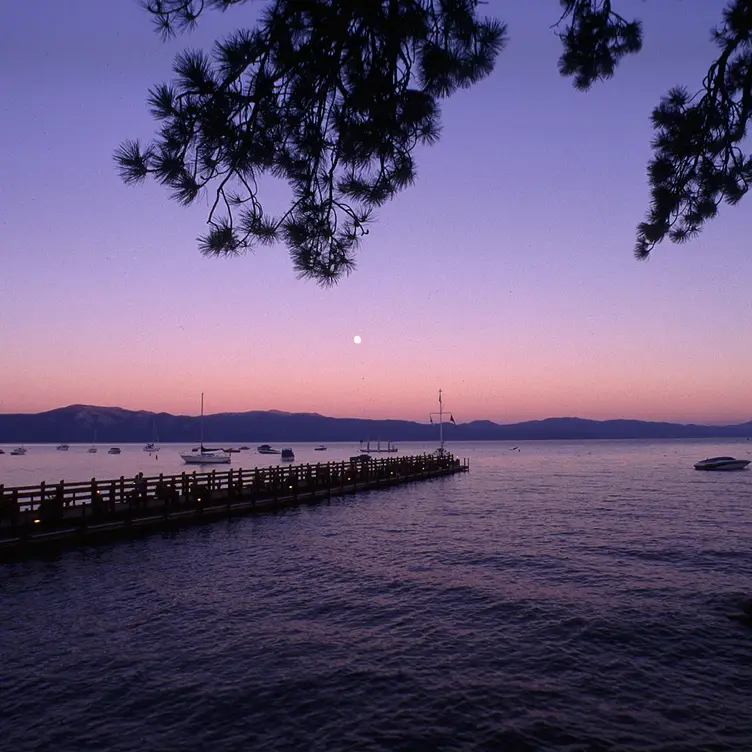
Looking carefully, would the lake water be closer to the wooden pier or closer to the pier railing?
the wooden pier

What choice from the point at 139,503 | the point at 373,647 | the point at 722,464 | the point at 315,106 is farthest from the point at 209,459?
the point at 315,106

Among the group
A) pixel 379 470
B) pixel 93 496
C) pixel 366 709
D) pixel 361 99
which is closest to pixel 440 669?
pixel 366 709

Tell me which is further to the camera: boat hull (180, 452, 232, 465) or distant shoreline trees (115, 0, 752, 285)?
boat hull (180, 452, 232, 465)

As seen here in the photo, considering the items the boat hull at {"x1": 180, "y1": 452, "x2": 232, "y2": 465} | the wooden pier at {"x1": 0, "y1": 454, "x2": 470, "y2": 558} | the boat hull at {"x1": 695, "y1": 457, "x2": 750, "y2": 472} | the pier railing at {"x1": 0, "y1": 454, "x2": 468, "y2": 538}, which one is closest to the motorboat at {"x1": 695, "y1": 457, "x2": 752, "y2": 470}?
the boat hull at {"x1": 695, "y1": 457, "x2": 750, "y2": 472}

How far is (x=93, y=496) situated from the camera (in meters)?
26.8

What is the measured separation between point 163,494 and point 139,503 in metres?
2.47

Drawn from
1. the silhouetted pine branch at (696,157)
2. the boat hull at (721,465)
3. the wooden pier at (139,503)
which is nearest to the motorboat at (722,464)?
the boat hull at (721,465)

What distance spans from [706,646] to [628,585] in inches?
251

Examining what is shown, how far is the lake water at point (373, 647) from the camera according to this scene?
9680 millimetres

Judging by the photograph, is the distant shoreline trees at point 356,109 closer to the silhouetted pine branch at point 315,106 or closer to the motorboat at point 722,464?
the silhouetted pine branch at point 315,106

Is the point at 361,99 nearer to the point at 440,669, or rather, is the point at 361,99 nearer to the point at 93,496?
the point at 440,669

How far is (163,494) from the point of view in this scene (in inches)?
1243

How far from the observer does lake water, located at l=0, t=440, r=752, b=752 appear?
9680 millimetres

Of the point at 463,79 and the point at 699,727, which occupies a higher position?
the point at 463,79
